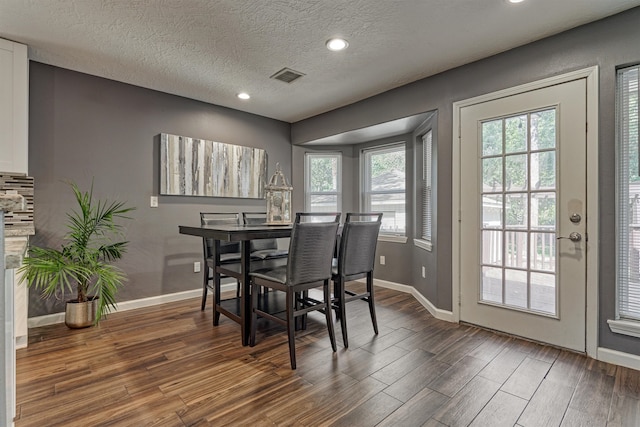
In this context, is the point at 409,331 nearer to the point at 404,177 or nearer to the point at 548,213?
the point at 548,213

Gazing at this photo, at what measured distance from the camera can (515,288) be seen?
8.53ft

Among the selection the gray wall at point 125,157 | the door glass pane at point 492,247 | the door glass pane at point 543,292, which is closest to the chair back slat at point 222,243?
the gray wall at point 125,157

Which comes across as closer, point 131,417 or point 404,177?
point 131,417

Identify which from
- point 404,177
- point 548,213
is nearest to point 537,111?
point 548,213

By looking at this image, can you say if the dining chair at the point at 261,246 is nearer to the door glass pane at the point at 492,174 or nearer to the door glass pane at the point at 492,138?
the door glass pane at the point at 492,174

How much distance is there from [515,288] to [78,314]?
3.70 meters

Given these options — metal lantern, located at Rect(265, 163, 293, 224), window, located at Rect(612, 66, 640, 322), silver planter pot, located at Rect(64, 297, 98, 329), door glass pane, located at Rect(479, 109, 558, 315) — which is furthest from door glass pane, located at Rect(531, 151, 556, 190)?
silver planter pot, located at Rect(64, 297, 98, 329)

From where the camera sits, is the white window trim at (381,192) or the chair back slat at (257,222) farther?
the white window trim at (381,192)

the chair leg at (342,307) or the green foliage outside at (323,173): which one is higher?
the green foliage outside at (323,173)

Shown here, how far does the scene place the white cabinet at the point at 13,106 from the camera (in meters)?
2.50

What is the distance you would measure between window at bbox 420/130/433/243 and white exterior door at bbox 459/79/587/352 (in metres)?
0.77

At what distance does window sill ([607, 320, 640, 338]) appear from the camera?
204cm

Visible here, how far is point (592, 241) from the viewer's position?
2.22 m

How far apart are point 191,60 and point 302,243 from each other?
203 centimetres
